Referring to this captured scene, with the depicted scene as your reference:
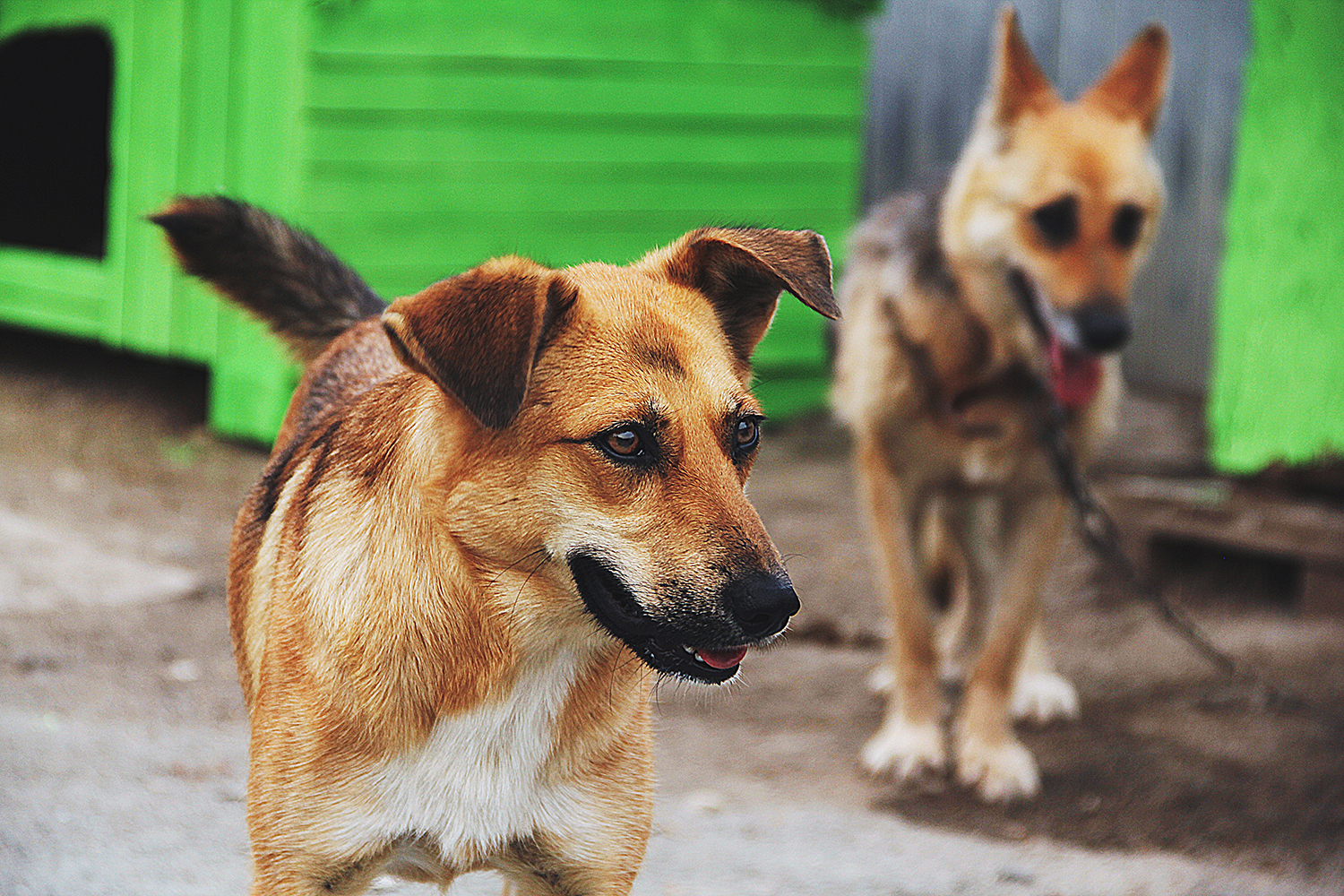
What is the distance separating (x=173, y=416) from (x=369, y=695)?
5.70 meters

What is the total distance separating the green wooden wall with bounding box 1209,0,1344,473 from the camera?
5.59 meters

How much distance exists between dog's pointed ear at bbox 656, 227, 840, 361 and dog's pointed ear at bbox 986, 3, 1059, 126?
209 cm

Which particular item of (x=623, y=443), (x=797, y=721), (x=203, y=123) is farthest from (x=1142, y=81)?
(x=203, y=123)

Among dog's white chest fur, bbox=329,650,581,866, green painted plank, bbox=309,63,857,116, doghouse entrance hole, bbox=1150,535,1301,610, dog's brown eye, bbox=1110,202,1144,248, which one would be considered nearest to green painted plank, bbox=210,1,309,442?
green painted plank, bbox=309,63,857,116

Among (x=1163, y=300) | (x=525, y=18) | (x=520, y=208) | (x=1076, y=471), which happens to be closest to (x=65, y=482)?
(x=520, y=208)

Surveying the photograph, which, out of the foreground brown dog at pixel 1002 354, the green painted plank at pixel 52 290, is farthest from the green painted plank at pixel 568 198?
the foreground brown dog at pixel 1002 354

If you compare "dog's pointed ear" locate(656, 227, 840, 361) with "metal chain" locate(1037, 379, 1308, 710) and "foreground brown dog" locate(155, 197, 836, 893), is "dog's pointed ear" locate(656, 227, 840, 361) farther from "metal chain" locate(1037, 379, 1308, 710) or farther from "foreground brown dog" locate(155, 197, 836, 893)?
"metal chain" locate(1037, 379, 1308, 710)

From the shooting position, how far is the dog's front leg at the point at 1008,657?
13.4ft

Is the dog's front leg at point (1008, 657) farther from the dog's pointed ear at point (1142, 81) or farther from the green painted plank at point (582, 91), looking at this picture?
the green painted plank at point (582, 91)

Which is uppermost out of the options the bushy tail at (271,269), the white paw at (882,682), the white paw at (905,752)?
the bushy tail at (271,269)

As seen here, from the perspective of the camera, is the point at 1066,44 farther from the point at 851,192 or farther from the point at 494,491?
the point at 494,491

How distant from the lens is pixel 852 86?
7.95 metres

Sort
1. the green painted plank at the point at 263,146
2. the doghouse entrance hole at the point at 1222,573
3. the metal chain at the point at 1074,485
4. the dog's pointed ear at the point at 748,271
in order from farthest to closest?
the green painted plank at the point at 263,146 < the doghouse entrance hole at the point at 1222,573 < the metal chain at the point at 1074,485 < the dog's pointed ear at the point at 748,271

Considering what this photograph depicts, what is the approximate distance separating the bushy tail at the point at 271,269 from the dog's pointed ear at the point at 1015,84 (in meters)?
2.08
